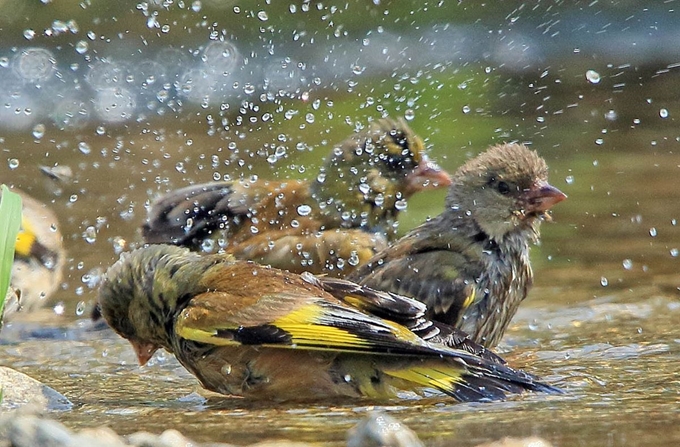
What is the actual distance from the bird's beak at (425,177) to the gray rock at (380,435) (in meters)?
3.59

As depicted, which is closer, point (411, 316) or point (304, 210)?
point (411, 316)

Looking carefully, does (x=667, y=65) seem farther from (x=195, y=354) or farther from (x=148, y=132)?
(x=195, y=354)

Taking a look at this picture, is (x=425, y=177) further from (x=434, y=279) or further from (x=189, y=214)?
(x=434, y=279)

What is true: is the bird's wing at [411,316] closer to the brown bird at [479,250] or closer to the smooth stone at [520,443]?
the brown bird at [479,250]

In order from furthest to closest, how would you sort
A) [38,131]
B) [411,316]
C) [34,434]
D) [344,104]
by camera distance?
1. [344,104]
2. [38,131]
3. [411,316]
4. [34,434]

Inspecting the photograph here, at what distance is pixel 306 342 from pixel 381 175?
2613mm

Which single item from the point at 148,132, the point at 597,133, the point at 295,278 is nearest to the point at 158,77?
the point at 148,132

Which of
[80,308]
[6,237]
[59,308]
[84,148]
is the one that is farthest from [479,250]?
[84,148]

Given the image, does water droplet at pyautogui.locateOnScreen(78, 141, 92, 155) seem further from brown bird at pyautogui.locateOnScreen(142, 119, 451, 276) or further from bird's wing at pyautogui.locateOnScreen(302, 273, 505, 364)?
bird's wing at pyautogui.locateOnScreen(302, 273, 505, 364)

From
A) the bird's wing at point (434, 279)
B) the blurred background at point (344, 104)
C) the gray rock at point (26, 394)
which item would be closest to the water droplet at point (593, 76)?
the blurred background at point (344, 104)

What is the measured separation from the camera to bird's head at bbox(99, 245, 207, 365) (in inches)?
212

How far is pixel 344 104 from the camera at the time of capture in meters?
11.8

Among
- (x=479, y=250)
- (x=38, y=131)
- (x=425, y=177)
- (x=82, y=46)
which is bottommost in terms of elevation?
(x=479, y=250)

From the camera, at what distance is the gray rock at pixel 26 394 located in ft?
15.8
